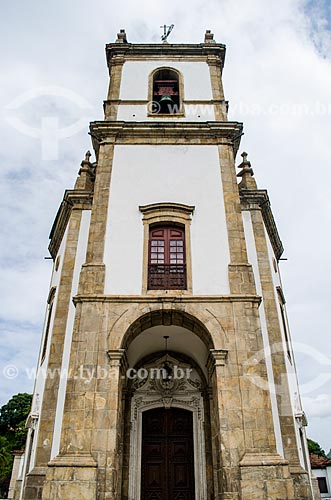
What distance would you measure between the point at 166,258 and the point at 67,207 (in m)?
3.80

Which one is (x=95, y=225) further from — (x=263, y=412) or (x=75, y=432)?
(x=263, y=412)

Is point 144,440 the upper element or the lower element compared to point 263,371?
lower

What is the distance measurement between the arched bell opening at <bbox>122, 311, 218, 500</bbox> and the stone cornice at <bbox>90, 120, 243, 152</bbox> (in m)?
5.19

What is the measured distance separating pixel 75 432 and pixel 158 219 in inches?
199

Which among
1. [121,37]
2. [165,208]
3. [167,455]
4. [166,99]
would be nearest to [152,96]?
[166,99]

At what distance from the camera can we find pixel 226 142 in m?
12.1

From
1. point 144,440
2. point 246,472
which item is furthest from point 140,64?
point 246,472

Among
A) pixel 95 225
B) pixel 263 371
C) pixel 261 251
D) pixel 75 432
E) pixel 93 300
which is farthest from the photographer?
pixel 261 251

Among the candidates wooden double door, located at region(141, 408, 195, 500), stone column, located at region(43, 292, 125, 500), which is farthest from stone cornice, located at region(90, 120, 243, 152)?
wooden double door, located at region(141, 408, 195, 500)

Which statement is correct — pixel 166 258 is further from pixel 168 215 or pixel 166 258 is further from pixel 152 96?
pixel 152 96

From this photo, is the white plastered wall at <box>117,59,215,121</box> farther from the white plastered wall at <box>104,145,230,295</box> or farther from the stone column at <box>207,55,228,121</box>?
the white plastered wall at <box>104,145,230,295</box>

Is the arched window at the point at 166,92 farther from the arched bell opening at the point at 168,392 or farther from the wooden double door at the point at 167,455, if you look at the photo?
the wooden double door at the point at 167,455

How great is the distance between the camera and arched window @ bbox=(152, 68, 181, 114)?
13.5 metres

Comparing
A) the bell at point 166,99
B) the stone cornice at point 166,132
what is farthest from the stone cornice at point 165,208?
the bell at point 166,99
